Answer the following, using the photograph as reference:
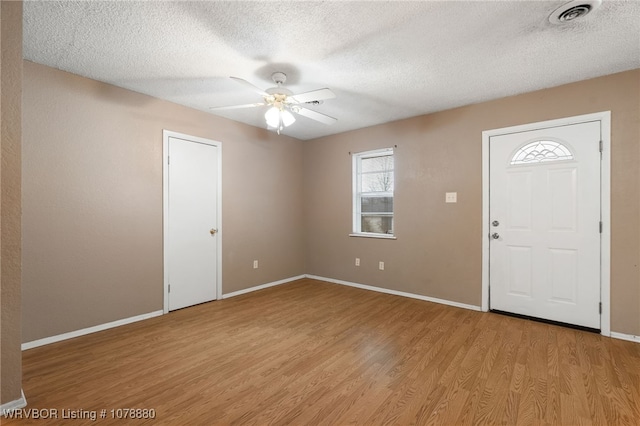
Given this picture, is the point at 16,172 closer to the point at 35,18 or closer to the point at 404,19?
the point at 35,18

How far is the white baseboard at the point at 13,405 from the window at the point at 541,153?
462 centimetres

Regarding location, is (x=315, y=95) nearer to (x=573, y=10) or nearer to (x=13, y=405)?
(x=573, y=10)

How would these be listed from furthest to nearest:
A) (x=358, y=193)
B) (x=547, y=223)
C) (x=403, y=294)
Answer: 1. (x=358, y=193)
2. (x=403, y=294)
3. (x=547, y=223)

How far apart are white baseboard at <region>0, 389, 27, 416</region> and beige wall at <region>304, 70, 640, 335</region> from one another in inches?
148

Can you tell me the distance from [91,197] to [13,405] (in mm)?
1813

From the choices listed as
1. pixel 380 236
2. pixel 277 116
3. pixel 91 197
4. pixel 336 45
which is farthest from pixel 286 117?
pixel 380 236

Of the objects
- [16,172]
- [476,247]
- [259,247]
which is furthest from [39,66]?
[476,247]

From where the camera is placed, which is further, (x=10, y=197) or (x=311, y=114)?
(x=311, y=114)

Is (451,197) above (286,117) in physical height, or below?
below

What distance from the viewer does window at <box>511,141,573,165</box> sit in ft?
10.0

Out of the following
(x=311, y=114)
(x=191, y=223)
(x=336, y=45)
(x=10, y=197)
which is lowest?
(x=191, y=223)

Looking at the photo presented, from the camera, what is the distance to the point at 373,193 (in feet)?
15.3

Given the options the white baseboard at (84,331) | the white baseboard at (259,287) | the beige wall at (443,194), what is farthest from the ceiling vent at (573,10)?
the white baseboard at (84,331)

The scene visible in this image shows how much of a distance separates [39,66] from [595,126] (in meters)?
5.22
